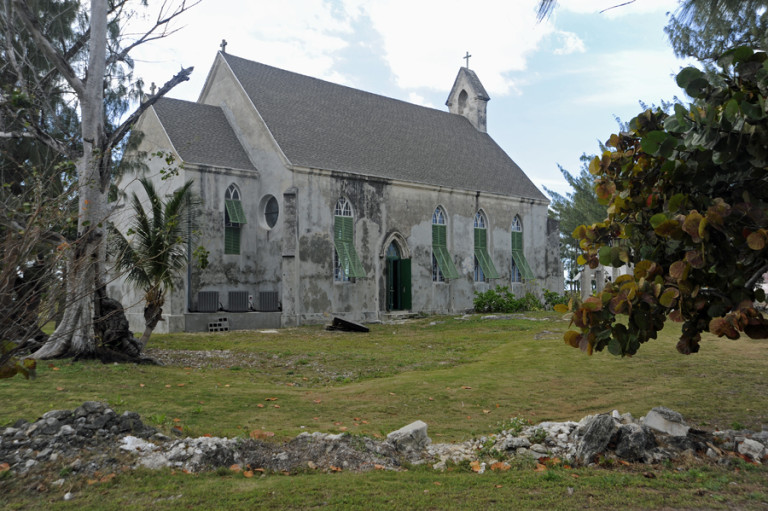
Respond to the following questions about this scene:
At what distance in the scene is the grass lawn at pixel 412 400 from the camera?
5730 millimetres

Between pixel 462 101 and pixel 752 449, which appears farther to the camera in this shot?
pixel 462 101

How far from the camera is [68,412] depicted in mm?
7117

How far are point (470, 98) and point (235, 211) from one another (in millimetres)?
21042

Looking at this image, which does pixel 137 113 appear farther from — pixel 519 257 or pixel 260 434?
pixel 519 257

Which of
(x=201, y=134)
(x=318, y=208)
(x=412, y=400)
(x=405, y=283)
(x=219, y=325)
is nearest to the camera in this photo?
(x=412, y=400)

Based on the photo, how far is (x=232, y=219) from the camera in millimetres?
25734

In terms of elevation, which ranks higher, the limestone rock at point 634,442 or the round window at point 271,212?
the round window at point 271,212

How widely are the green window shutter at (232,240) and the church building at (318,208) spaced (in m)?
0.05

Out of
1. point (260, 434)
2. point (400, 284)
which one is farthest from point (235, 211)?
point (260, 434)

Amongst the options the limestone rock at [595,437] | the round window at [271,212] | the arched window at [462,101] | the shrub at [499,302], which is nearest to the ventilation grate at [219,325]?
the round window at [271,212]

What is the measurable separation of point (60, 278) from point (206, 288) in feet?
64.7

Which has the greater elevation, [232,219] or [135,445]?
[232,219]

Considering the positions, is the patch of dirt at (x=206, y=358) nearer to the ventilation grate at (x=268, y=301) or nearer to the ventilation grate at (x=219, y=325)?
the ventilation grate at (x=219, y=325)

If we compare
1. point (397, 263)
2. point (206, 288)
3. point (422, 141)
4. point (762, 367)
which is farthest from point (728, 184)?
point (422, 141)
